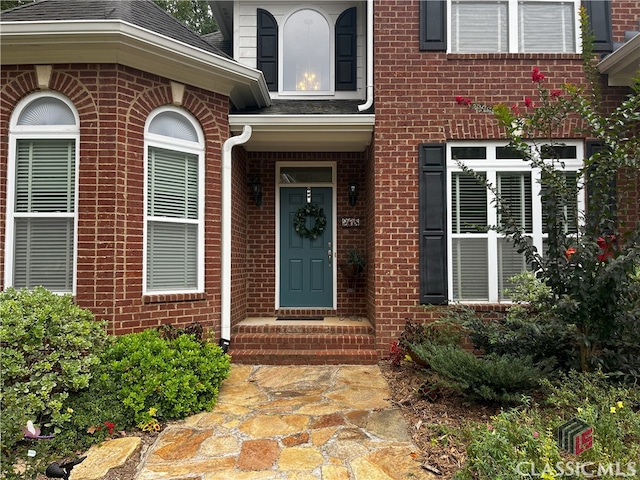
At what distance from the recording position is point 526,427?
266 centimetres

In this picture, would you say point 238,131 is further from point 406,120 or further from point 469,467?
point 469,467

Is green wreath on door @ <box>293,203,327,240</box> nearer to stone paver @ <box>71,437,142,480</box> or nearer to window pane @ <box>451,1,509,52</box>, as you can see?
window pane @ <box>451,1,509,52</box>

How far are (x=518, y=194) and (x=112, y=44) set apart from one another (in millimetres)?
5064

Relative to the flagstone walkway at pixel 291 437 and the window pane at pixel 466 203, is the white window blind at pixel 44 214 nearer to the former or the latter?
the flagstone walkway at pixel 291 437

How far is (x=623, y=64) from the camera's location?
4.87 meters

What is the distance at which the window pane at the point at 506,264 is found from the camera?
5281mm

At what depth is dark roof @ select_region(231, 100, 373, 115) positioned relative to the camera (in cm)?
574

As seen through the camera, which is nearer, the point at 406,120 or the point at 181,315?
the point at 181,315

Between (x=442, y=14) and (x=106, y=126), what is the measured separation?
4353 mm

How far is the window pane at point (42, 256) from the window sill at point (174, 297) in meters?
0.81

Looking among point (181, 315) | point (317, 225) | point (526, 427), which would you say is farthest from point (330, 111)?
point (526, 427)

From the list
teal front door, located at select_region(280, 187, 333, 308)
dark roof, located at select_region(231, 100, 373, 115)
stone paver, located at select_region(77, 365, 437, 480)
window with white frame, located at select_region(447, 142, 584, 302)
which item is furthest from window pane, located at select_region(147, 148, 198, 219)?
window with white frame, located at select_region(447, 142, 584, 302)

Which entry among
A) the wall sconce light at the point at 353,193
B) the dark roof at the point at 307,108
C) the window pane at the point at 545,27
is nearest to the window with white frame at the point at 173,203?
the dark roof at the point at 307,108

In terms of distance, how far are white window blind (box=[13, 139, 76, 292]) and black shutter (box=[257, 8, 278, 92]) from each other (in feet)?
10.5
